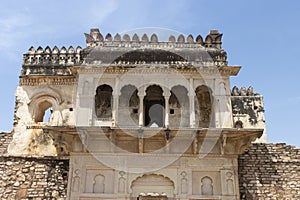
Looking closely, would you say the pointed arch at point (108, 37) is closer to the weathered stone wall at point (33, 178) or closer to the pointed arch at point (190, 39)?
the pointed arch at point (190, 39)

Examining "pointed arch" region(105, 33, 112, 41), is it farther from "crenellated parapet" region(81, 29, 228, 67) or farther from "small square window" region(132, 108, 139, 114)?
"small square window" region(132, 108, 139, 114)

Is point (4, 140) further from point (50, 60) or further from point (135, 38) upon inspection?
point (135, 38)

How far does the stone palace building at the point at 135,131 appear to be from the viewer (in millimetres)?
9891

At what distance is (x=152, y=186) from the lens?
9.94m

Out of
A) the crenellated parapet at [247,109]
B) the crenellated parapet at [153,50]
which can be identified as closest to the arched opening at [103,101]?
the crenellated parapet at [153,50]

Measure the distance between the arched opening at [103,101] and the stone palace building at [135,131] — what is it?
0.11 ft

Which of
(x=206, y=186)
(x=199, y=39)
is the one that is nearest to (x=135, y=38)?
(x=199, y=39)

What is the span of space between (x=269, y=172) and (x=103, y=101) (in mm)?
5630

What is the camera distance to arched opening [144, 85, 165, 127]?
11.6 metres

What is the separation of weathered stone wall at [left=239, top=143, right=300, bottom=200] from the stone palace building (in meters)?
0.03

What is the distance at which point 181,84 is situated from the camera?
10.8m

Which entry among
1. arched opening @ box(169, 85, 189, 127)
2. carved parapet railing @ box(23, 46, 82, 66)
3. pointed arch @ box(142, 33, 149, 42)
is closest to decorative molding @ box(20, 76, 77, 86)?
carved parapet railing @ box(23, 46, 82, 66)

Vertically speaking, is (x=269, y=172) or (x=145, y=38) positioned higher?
(x=145, y=38)

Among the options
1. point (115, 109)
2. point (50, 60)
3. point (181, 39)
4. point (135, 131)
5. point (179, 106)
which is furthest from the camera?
point (50, 60)
